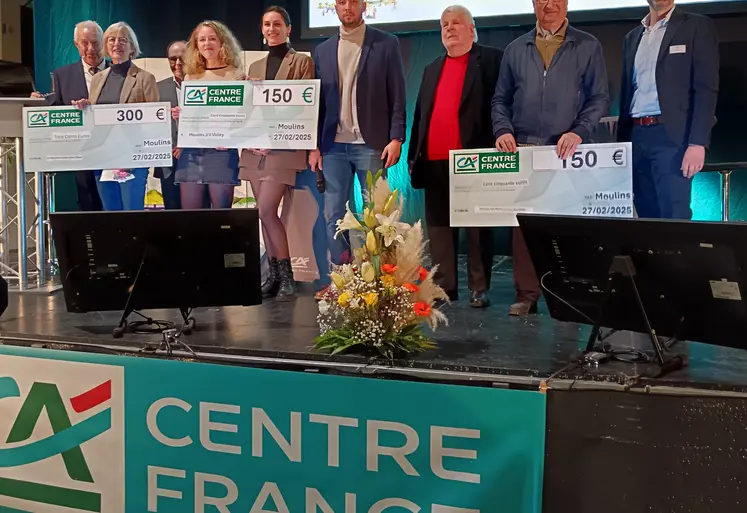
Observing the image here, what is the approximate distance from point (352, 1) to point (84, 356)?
2462 mm

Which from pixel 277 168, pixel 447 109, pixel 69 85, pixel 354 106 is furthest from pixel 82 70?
pixel 447 109

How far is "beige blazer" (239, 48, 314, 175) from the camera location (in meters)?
4.31

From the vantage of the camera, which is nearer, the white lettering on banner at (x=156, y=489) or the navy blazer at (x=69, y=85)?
the white lettering on banner at (x=156, y=489)

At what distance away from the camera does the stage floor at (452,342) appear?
243 cm

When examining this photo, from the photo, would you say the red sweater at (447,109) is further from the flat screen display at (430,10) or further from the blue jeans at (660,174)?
the flat screen display at (430,10)

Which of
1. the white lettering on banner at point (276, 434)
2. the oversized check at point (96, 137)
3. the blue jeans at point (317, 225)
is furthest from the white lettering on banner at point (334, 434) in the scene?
the oversized check at point (96, 137)

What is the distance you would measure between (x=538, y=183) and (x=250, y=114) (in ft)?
5.83

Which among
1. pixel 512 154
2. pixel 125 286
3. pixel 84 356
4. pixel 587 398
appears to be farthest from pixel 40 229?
pixel 587 398

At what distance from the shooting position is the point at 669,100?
366 cm

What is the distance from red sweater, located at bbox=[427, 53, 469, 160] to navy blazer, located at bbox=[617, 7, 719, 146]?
1020mm

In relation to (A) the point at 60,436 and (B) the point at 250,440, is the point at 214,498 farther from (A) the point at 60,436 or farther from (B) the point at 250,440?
(A) the point at 60,436

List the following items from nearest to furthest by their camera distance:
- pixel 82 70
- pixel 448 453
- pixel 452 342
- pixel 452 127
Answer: pixel 448 453 < pixel 452 342 < pixel 452 127 < pixel 82 70

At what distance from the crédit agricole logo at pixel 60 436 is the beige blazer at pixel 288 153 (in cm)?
202

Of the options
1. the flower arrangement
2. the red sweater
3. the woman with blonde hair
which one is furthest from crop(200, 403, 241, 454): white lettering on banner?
the woman with blonde hair
